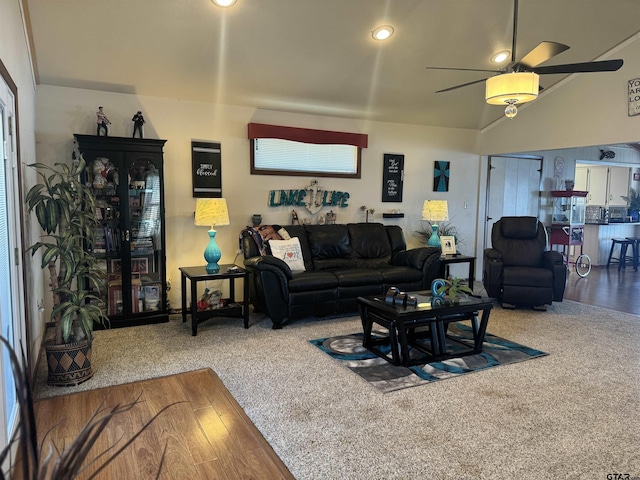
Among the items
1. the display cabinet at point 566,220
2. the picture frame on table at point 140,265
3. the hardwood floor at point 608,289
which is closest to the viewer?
the picture frame on table at point 140,265

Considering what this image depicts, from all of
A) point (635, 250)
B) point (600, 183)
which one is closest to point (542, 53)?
A: point (635, 250)

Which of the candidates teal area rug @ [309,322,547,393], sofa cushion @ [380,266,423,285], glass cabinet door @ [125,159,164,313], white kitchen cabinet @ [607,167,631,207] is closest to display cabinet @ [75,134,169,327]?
glass cabinet door @ [125,159,164,313]

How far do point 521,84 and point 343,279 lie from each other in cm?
239

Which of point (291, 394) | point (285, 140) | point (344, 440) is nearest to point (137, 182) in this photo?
point (285, 140)

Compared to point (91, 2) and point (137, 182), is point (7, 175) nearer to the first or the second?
point (91, 2)

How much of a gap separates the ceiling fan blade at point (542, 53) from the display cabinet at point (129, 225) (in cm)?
325

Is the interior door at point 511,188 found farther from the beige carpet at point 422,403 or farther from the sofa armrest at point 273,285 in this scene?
the sofa armrest at point 273,285

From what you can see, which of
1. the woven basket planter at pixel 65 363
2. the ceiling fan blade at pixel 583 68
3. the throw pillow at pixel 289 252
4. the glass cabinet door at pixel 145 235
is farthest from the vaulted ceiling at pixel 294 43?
the woven basket planter at pixel 65 363

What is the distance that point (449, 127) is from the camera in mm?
6414

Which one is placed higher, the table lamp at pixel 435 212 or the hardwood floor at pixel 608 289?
the table lamp at pixel 435 212

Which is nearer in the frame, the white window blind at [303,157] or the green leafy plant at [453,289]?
the green leafy plant at [453,289]

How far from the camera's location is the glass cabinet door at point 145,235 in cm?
431

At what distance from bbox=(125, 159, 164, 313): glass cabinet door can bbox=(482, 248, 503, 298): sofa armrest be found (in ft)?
12.1

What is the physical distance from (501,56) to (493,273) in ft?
7.84
